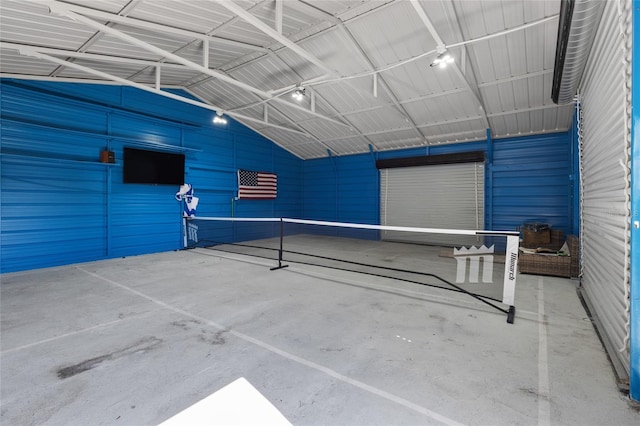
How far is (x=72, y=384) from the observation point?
2.22 meters

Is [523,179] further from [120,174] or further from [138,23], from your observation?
[120,174]

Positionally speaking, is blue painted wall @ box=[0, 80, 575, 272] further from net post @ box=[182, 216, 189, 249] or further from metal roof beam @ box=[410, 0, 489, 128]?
metal roof beam @ box=[410, 0, 489, 128]

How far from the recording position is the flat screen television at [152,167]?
24.8ft

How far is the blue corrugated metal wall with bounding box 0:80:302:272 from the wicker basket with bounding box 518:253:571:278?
9070 millimetres

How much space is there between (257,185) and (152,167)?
3.94 metres

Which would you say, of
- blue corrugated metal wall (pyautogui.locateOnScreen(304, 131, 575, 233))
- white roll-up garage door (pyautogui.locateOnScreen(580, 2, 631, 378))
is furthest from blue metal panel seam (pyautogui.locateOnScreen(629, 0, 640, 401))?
blue corrugated metal wall (pyautogui.locateOnScreen(304, 131, 575, 233))

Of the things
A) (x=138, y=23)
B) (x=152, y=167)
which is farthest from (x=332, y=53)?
(x=152, y=167)

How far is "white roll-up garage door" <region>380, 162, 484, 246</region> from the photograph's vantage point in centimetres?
902

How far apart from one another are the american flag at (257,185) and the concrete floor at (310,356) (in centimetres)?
635

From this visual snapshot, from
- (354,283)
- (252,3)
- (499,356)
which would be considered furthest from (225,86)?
(499,356)

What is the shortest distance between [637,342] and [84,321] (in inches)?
214

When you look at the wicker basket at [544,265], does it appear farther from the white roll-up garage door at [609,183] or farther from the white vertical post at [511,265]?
the white vertical post at [511,265]

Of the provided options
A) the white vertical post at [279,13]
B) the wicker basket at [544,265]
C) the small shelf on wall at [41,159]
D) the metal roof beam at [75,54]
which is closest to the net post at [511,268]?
the wicker basket at [544,265]

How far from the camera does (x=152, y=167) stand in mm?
7992
